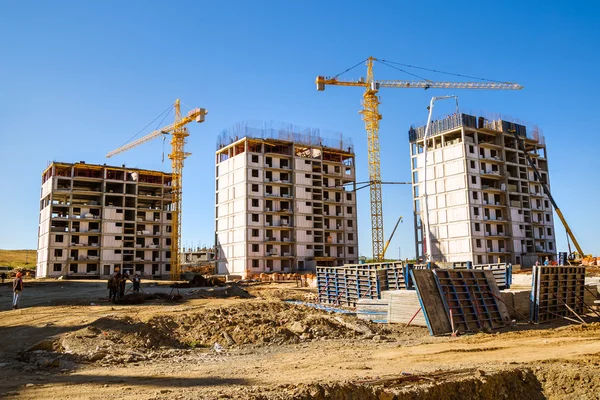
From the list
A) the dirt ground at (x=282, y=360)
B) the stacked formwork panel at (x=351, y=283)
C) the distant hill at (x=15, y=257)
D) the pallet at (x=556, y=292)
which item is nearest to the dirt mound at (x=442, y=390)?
A: the dirt ground at (x=282, y=360)

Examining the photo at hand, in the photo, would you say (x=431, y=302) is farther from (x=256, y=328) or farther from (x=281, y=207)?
(x=281, y=207)

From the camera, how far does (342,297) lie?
82.9 feet

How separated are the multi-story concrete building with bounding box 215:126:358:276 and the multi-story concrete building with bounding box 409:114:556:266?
11553 mm

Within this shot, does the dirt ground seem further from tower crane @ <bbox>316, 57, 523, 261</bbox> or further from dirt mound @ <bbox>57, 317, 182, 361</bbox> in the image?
tower crane @ <bbox>316, 57, 523, 261</bbox>

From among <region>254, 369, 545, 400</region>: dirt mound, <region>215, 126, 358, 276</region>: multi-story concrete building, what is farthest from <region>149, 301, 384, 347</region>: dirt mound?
<region>215, 126, 358, 276</region>: multi-story concrete building

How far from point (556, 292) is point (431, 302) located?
24.2 feet

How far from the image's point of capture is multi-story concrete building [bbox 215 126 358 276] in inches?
2562

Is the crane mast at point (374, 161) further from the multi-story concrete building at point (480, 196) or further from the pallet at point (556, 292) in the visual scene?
the pallet at point (556, 292)

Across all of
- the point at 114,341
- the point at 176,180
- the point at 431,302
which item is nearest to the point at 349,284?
the point at 431,302

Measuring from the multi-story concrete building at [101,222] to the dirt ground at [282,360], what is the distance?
5153 cm

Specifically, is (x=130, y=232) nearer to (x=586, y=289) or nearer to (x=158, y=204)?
(x=158, y=204)

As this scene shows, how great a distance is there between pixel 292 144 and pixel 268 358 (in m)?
59.0

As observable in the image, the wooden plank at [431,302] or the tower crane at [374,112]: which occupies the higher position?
the tower crane at [374,112]

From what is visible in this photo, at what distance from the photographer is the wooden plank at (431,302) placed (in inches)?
621
